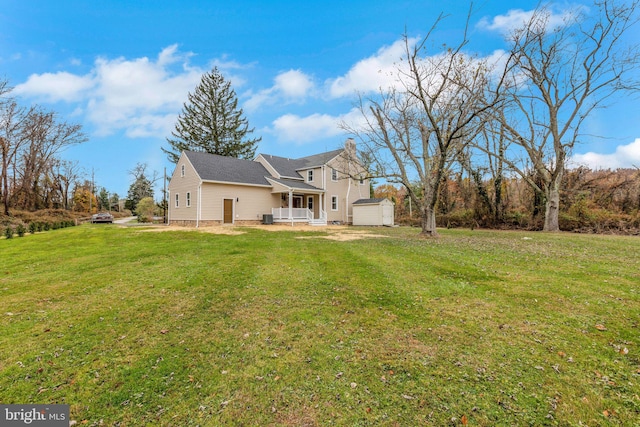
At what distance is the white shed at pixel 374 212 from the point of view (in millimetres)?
24547

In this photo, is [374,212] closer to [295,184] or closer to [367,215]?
[367,215]

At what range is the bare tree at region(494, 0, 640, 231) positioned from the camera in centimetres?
1474

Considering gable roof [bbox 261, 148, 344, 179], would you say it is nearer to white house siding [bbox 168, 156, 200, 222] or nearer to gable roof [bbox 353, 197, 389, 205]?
gable roof [bbox 353, 197, 389, 205]

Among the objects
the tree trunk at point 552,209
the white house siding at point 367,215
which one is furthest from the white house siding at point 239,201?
the tree trunk at point 552,209

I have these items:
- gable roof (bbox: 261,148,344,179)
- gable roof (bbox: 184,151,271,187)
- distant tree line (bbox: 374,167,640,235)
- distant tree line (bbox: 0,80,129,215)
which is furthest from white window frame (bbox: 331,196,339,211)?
distant tree line (bbox: 0,80,129,215)

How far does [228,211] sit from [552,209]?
70.1 feet

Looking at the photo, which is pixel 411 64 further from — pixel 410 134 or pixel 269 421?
pixel 269 421

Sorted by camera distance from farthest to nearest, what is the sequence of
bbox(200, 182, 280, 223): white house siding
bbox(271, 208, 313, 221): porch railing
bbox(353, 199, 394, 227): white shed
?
bbox(353, 199, 394, 227): white shed < bbox(271, 208, 313, 221): porch railing < bbox(200, 182, 280, 223): white house siding

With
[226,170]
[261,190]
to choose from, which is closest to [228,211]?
[261,190]

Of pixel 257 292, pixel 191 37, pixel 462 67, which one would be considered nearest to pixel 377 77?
pixel 462 67

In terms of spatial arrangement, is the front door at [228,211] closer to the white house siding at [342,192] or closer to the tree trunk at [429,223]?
the white house siding at [342,192]

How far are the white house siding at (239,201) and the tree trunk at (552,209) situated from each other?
60.8 feet

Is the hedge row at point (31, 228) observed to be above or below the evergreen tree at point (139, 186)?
below

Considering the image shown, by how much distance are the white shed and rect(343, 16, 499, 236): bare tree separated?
772 centimetres
